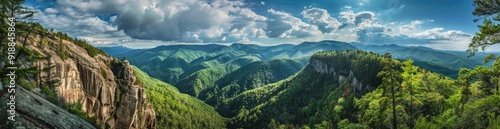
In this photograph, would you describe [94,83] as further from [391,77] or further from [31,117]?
[391,77]

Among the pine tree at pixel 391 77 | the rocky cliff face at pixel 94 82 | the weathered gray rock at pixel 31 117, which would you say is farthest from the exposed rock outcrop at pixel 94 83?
the pine tree at pixel 391 77

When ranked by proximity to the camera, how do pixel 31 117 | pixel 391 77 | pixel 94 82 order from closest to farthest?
pixel 31 117 → pixel 391 77 → pixel 94 82

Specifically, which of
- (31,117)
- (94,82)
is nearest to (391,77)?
(31,117)

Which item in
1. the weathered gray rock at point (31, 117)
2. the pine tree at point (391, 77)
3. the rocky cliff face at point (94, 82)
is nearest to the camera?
the weathered gray rock at point (31, 117)

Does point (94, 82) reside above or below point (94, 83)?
above

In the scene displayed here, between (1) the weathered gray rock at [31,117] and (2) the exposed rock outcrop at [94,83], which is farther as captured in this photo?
(2) the exposed rock outcrop at [94,83]

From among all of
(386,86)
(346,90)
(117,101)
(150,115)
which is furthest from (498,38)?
(346,90)

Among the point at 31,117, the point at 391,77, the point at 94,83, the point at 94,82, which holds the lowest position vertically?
the point at 94,83

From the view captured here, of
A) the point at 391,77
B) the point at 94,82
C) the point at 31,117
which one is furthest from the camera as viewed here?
the point at 94,82

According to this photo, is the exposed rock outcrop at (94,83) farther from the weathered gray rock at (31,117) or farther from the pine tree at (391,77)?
the pine tree at (391,77)
